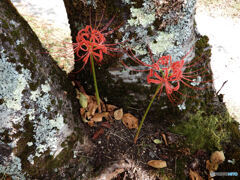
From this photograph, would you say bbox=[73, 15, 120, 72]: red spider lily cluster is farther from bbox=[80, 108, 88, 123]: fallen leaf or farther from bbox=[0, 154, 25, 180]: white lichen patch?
bbox=[0, 154, 25, 180]: white lichen patch

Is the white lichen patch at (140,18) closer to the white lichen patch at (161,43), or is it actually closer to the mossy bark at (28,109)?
the white lichen patch at (161,43)

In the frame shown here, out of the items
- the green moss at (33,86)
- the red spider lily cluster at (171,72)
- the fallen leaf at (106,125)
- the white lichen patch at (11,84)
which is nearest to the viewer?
the white lichen patch at (11,84)

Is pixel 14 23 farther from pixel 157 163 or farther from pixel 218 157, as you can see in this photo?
pixel 218 157

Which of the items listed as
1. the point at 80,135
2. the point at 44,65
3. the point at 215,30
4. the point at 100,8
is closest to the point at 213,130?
the point at 80,135

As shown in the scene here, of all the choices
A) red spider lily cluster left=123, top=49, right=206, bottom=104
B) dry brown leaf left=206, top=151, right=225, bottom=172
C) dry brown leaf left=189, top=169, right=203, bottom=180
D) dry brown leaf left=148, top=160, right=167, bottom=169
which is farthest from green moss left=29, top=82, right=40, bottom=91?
dry brown leaf left=206, top=151, right=225, bottom=172

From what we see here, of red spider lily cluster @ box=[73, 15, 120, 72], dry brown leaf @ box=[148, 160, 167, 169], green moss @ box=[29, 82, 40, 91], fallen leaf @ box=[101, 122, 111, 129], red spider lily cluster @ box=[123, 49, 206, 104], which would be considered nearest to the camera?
green moss @ box=[29, 82, 40, 91]

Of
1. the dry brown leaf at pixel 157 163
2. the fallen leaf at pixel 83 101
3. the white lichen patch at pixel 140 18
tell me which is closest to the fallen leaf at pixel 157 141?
the dry brown leaf at pixel 157 163
